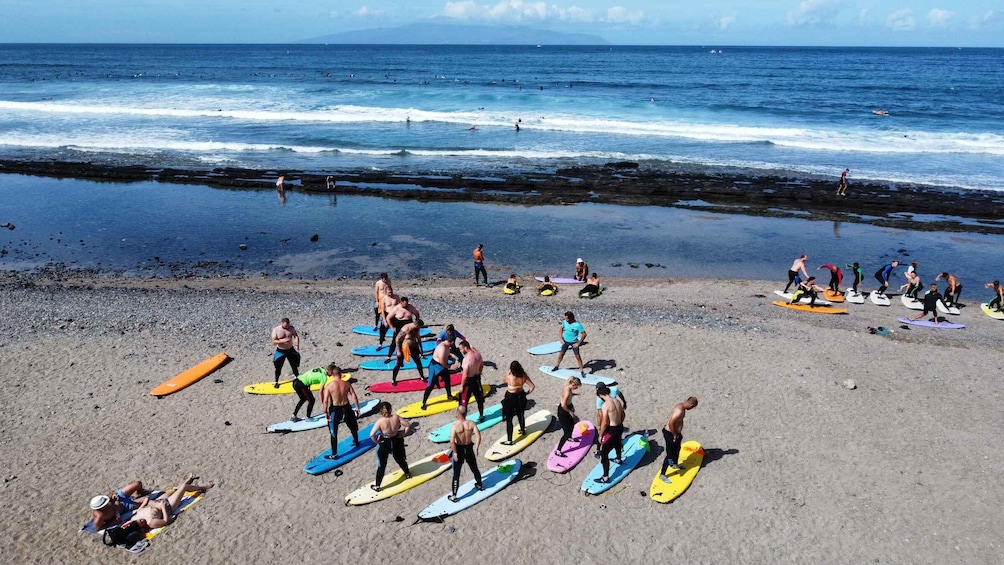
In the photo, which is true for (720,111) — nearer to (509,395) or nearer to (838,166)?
(838,166)

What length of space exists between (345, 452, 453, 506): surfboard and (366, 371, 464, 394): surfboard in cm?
248

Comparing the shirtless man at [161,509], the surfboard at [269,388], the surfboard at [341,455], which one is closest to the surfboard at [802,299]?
the surfboard at [269,388]

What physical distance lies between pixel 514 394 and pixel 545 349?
174 inches

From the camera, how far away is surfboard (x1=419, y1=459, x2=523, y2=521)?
31.5 ft

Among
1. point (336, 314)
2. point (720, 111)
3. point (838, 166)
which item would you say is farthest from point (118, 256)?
point (720, 111)

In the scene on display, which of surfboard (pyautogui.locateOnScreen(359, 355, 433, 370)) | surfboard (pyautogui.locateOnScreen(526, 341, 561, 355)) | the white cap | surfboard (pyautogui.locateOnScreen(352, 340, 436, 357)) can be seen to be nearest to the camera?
the white cap

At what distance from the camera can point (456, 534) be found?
9.32 m

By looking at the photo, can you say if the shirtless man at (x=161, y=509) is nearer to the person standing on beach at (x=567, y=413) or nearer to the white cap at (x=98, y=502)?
the white cap at (x=98, y=502)

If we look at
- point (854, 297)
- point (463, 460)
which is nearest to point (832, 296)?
point (854, 297)

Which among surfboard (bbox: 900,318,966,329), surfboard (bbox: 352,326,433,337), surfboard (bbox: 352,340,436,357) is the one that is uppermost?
surfboard (bbox: 900,318,966,329)

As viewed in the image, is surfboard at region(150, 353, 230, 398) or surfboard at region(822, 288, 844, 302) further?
surfboard at region(822, 288, 844, 302)

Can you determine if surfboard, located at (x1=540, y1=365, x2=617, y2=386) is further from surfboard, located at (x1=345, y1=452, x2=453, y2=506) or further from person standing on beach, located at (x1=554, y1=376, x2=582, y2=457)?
surfboard, located at (x1=345, y1=452, x2=453, y2=506)

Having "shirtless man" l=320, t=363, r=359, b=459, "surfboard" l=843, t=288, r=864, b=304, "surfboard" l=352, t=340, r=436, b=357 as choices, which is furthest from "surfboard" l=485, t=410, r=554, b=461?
"surfboard" l=843, t=288, r=864, b=304

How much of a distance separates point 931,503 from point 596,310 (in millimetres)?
9521
